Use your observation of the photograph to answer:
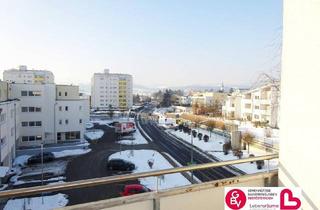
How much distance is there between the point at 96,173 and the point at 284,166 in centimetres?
1468

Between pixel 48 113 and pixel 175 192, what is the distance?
2416cm

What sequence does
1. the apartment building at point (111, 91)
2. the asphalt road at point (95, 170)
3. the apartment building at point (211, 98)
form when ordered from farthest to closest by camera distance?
the apartment building at point (111, 91)
the apartment building at point (211, 98)
the asphalt road at point (95, 170)

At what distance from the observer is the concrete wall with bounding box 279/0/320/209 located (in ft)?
6.21

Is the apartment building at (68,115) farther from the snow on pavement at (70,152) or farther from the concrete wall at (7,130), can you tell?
the concrete wall at (7,130)

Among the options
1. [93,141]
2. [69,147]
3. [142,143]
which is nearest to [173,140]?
[142,143]

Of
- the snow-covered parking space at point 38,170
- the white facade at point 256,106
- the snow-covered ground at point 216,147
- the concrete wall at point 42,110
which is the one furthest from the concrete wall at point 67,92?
the white facade at point 256,106

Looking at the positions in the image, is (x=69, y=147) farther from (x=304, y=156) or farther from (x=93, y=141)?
(x=304, y=156)

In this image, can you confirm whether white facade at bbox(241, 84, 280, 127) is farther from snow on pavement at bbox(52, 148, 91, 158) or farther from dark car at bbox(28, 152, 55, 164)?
dark car at bbox(28, 152, 55, 164)

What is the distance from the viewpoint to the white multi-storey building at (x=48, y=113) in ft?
77.2

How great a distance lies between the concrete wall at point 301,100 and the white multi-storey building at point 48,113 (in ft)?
74.8

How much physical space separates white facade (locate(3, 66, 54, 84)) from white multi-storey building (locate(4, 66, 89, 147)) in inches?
1131

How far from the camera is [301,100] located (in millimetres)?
1994

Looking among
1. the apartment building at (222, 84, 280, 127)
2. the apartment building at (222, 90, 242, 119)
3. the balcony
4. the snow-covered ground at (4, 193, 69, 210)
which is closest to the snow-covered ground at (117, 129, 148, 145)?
the apartment building at (222, 84, 280, 127)

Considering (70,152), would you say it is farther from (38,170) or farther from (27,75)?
(27,75)
